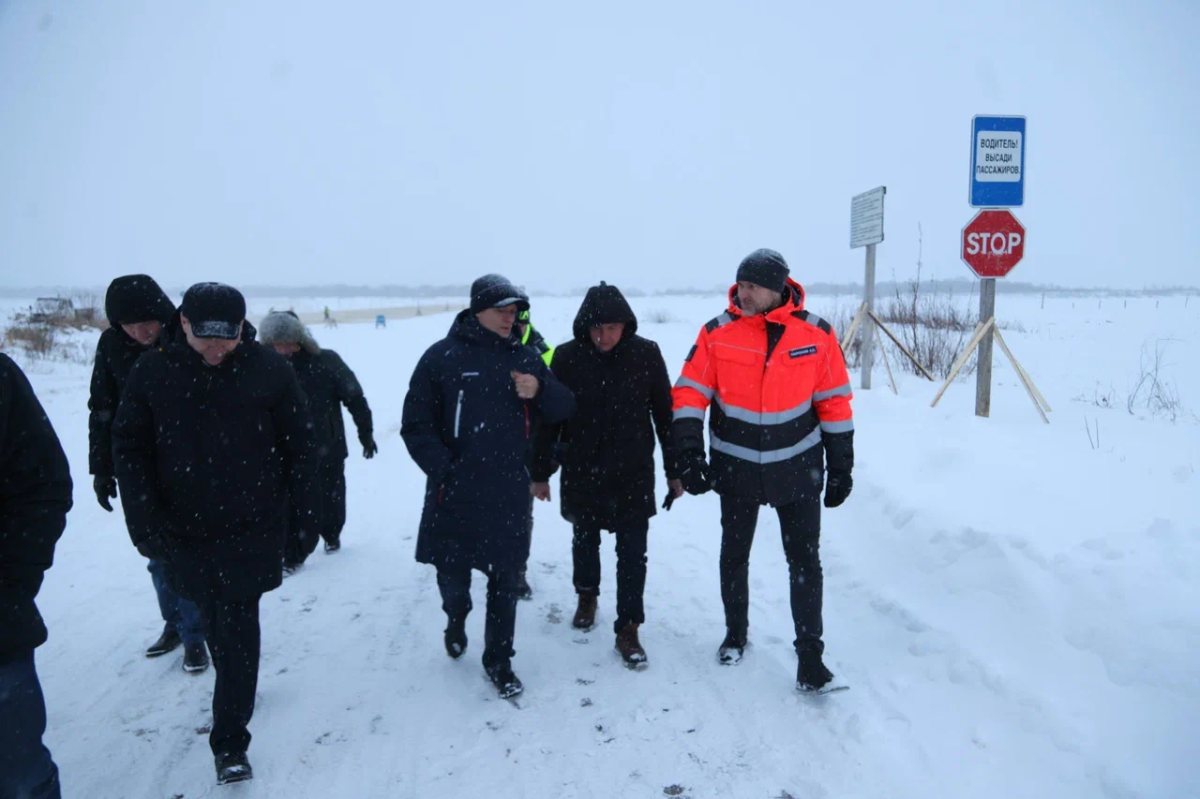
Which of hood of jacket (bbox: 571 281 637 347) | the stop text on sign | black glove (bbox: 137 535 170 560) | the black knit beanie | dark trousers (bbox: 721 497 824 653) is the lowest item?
dark trousers (bbox: 721 497 824 653)

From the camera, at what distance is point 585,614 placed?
184 inches

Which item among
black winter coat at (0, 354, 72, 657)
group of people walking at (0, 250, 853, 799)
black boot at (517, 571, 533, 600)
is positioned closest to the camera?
black winter coat at (0, 354, 72, 657)

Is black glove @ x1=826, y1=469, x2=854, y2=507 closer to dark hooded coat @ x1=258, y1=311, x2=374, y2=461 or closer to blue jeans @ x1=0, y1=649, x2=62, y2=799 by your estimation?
blue jeans @ x1=0, y1=649, x2=62, y2=799

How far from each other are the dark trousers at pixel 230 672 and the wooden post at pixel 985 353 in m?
6.73

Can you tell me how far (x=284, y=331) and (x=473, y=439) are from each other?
2.34m

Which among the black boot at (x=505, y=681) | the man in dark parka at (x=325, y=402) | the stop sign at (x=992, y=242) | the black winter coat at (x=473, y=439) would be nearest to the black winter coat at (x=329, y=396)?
the man in dark parka at (x=325, y=402)

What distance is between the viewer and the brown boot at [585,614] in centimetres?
466

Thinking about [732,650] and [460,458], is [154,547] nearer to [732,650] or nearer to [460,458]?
[460,458]

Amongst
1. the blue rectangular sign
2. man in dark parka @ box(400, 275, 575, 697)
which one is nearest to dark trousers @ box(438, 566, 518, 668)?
man in dark parka @ box(400, 275, 575, 697)

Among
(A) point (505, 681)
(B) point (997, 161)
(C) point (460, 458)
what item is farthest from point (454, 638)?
(B) point (997, 161)

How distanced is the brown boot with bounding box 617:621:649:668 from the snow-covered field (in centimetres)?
7

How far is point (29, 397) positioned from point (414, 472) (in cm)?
665

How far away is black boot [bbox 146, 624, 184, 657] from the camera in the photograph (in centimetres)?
430

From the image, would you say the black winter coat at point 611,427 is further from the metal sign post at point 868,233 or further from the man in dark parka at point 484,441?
the metal sign post at point 868,233
